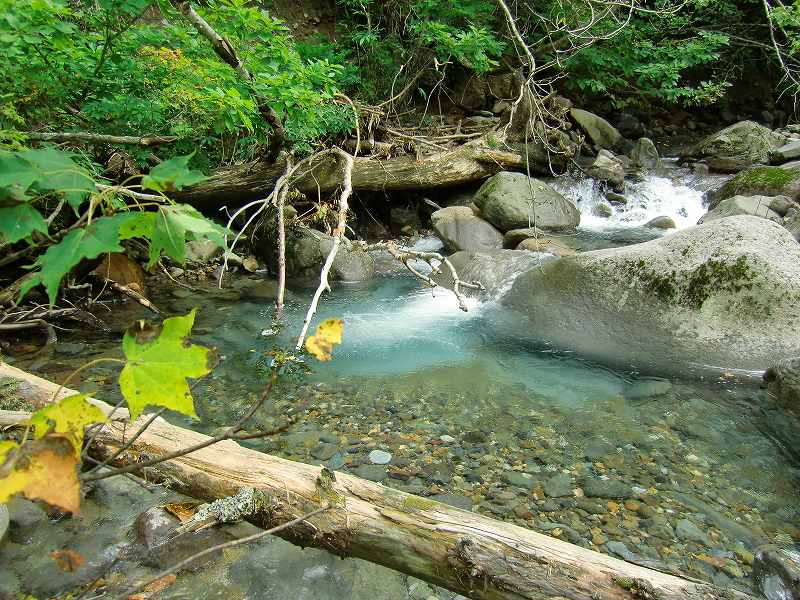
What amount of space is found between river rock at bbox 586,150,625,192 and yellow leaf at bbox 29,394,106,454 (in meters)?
10.4

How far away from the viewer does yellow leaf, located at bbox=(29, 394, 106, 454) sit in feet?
3.61

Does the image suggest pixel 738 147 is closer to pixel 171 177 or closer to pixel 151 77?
pixel 151 77

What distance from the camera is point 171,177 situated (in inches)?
39.8

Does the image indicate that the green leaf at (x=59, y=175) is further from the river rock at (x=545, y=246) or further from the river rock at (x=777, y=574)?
the river rock at (x=545, y=246)

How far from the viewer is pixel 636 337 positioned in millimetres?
4953

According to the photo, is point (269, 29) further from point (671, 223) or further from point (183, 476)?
point (671, 223)

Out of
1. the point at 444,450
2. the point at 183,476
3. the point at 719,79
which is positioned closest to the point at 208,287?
the point at 444,450

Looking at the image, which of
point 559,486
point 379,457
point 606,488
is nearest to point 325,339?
point 379,457

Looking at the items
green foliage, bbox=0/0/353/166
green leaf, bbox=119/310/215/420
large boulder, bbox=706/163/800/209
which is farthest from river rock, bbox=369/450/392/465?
large boulder, bbox=706/163/800/209

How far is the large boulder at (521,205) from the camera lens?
26.8 feet

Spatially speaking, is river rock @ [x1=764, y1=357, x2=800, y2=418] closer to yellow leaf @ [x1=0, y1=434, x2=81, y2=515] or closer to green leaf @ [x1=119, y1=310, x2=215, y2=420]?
green leaf @ [x1=119, y1=310, x2=215, y2=420]

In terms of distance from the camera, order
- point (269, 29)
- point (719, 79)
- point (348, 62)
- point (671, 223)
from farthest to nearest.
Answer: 1. point (719, 79)
2. point (348, 62)
3. point (671, 223)
4. point (269, 29)

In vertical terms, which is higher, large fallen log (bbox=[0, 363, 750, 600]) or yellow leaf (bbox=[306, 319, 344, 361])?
yellow leaf (bbox=[306, 319, 344, 361])

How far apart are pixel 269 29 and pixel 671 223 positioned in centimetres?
710
